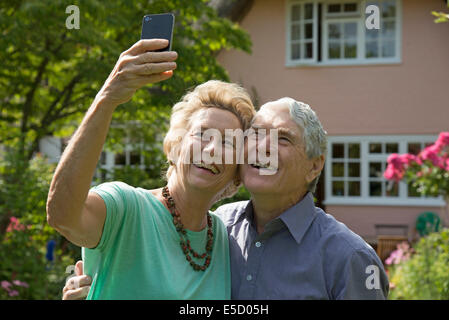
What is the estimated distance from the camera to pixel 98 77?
513 cm

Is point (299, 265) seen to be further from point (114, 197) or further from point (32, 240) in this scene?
point (32, 240)

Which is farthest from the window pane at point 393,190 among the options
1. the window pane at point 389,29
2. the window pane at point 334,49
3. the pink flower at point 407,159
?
the pink flower at point 407,159

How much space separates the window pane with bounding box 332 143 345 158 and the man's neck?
9.68 metres

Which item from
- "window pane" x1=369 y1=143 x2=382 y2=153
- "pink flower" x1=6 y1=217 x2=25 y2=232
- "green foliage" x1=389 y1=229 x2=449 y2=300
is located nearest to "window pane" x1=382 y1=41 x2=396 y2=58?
"window pane" x1=369 y1=143 x2=382 y2=153

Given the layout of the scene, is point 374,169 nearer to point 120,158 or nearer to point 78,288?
point 120,158

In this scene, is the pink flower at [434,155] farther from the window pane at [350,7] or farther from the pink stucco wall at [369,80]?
the window pane at [350,7]

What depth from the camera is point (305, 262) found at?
1.80m

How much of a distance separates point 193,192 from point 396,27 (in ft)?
33.9

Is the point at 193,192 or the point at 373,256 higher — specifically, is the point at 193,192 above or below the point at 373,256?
above

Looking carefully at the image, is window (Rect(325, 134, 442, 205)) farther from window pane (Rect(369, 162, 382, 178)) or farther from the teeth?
the teeth

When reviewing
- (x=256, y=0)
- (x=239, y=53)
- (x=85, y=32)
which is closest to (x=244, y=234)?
(x=85, y=32)

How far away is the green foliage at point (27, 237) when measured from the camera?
4.73 meters

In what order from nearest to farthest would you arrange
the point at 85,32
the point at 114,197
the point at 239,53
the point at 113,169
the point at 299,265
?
the point at 114,197
the point at 299,265
the point at 85,32
the point at 113,169
the point at 239,53

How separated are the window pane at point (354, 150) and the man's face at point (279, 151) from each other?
32.1ft
